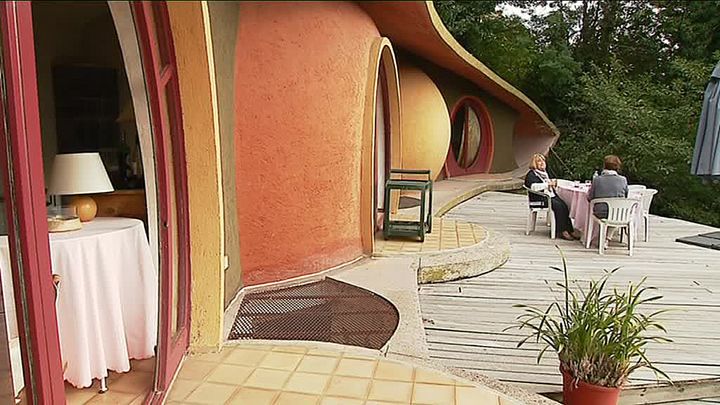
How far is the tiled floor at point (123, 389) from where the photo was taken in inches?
Answer: 76.0

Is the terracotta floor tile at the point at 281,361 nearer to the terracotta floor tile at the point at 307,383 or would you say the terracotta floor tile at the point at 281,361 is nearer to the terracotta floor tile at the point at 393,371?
the terracotta floor tile at the point at 307,383

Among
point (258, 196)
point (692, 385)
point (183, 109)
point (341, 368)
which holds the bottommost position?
point (692, 385)

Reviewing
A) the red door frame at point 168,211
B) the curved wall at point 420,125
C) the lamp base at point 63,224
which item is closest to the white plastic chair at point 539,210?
the curved wall at point 420,125

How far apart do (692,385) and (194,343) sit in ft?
8.14

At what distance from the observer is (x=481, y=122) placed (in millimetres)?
11320

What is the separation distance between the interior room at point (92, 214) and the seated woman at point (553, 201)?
185 inches

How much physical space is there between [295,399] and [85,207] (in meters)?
1.11

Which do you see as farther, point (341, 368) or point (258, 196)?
point (341, 368)

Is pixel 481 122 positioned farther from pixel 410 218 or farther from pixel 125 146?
pixel 125 146

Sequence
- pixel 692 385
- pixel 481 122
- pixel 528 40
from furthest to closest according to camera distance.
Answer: pixel 481 122 < pixel 692 385 < pixel 528 40

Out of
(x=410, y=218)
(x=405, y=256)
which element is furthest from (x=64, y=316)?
(x=410, y=218)

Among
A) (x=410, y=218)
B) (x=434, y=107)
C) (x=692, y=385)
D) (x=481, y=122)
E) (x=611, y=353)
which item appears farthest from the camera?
(x=481, y=122)

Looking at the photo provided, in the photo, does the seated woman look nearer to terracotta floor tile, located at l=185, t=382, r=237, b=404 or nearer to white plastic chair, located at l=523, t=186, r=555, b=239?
white plastic chair, located at l=523, t=186, r=555, b=239

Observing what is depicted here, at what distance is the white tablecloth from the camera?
1832 millimetres
